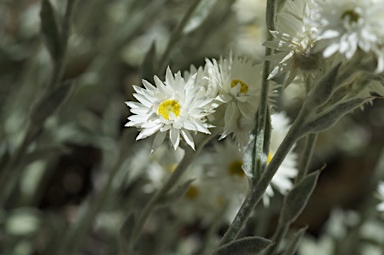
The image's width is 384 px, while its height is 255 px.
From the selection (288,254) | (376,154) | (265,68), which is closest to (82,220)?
(288,254)

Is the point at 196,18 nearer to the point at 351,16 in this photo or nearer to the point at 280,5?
the point at 280,5

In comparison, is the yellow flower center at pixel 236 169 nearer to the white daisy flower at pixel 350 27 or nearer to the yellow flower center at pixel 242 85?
the yellow flower center at pixel 242 85

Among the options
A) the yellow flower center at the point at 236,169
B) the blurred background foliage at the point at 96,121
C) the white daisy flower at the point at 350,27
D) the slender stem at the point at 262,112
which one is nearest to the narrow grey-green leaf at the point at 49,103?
the blurred background foliage at the point at 96,121

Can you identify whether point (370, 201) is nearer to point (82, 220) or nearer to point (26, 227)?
point (82, 220)

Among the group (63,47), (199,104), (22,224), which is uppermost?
(63,47)

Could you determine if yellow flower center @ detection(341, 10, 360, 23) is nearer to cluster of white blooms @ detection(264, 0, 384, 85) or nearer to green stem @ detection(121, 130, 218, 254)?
cluster of white blooms @ detection(264, 0, 384, 85)

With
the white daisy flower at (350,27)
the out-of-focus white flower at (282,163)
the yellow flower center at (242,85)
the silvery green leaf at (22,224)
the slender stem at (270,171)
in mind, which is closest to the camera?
the white daisy flower at (350,27)

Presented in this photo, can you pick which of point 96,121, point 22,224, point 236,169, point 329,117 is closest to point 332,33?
point 329,117
